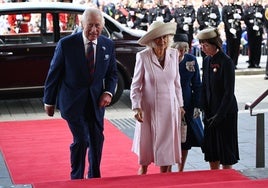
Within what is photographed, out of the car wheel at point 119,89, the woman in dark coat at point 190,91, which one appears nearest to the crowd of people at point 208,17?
the car wheel at point 119,89

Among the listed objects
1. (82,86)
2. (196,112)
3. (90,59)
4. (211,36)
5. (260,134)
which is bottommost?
(260,134)

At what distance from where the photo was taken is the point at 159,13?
1800cm

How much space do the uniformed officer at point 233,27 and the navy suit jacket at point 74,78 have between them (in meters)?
10.5

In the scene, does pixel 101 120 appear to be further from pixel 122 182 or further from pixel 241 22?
pixel 241 22

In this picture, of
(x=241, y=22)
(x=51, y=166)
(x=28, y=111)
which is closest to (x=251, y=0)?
(x=241, y=22)

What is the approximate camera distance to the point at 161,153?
6.24m

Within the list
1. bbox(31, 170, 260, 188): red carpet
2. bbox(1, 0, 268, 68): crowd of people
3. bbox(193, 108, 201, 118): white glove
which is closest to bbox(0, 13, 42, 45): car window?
bbox(193, 108, 201, 118): white glove

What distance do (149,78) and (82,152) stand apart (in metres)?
0.91

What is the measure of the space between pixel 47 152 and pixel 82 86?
2.40 m

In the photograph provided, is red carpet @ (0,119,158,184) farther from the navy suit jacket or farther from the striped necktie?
the striped necktie

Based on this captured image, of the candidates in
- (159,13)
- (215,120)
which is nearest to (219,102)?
(215,120)

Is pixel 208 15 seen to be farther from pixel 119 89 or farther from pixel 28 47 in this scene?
pixel 28 47

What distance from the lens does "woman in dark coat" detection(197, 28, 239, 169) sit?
625 cm

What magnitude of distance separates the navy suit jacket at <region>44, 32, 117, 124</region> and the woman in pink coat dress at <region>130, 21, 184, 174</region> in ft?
1.12
